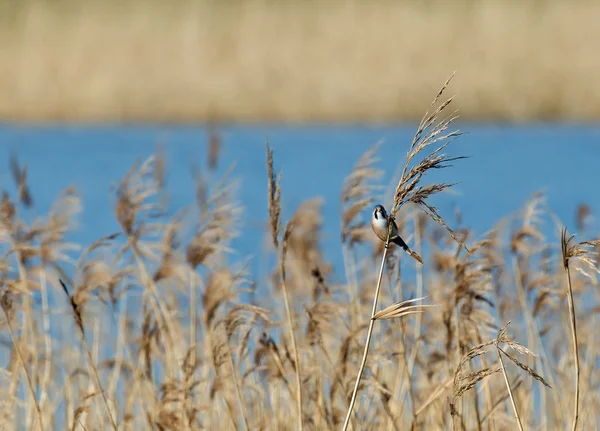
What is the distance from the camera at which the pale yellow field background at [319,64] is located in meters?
19.8

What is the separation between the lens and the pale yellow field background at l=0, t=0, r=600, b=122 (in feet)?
64.9

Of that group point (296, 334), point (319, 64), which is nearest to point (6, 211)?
point (296, 334)

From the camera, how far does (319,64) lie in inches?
854

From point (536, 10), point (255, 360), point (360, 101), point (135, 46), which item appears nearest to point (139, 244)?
point (255, 360)

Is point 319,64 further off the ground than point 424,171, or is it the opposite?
point 319,64

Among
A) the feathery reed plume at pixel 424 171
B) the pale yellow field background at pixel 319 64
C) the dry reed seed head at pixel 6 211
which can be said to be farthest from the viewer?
the pale yellow field background at pixel 319 64

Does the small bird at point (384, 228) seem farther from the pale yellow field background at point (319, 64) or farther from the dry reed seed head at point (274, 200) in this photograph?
the pale yellow field background at point (319, 64)

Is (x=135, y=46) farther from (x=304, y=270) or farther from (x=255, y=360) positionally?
(x=255, y=360)

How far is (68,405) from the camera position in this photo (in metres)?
4.52

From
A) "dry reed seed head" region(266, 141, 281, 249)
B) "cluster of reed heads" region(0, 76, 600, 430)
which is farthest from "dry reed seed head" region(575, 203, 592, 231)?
"dry reed seed head" region(266, 141, 281, 249)

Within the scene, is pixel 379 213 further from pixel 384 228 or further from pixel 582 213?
pixel 582 213

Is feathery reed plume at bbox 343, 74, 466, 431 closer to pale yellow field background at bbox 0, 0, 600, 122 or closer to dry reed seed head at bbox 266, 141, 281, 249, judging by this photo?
dry reed seed head at bbox 266, 141, 281, 249

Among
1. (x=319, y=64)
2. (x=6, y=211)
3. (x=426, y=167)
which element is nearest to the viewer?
(x=426, y=167)

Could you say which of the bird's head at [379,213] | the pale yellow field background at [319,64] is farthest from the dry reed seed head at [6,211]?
the pale yellow field background at [319,64]
